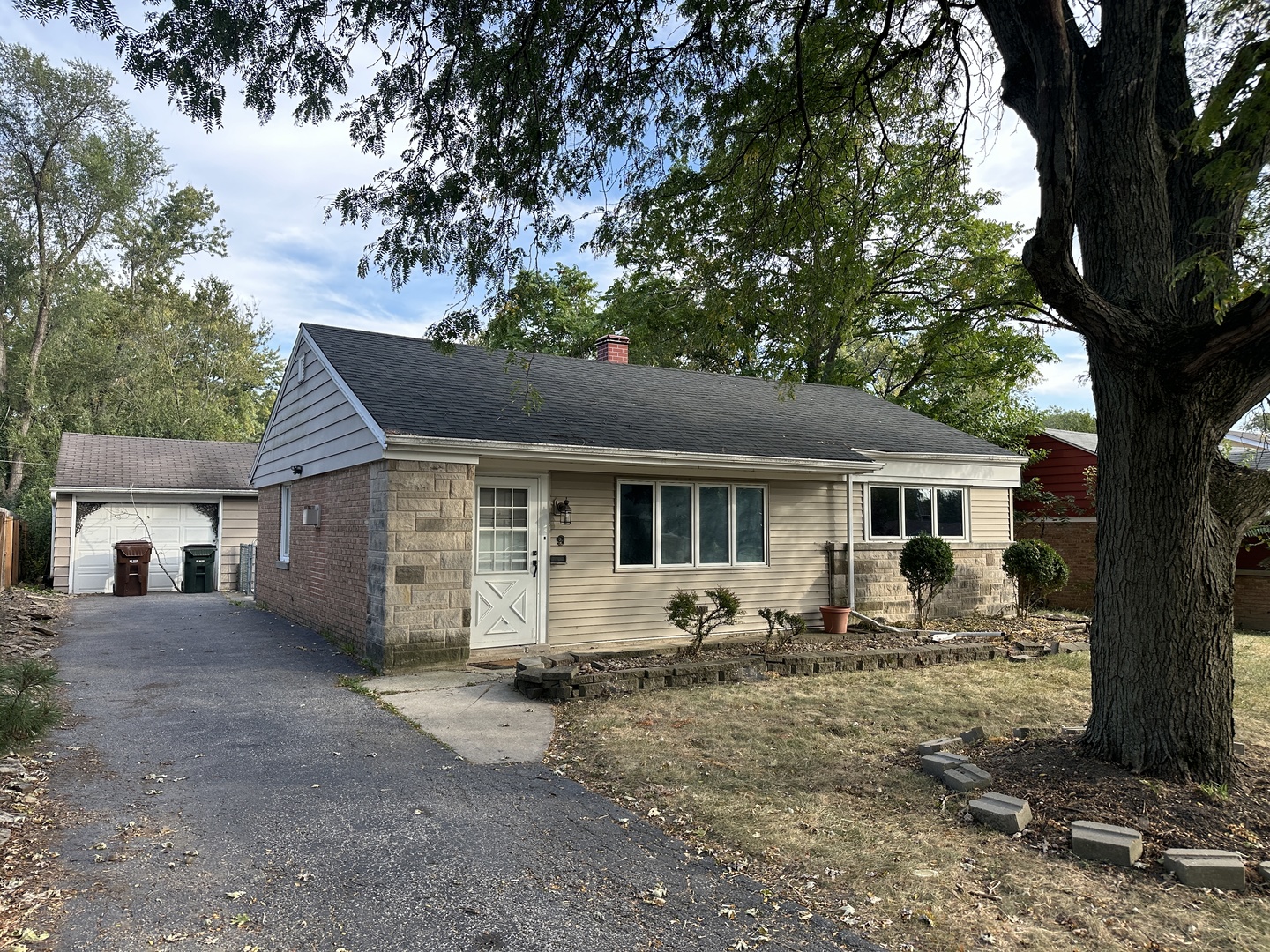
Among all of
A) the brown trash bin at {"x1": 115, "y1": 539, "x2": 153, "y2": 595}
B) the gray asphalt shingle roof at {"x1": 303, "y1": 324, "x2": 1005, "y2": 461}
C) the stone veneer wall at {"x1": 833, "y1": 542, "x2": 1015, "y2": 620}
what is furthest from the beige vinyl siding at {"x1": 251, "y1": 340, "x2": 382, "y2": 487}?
the stone veneer wall at {"x1": 833, "y1": 542, "x2": 1015, "y2": 620}

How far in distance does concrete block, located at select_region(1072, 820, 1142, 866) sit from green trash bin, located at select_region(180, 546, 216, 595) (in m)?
19.4

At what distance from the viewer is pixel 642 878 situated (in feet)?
12.5

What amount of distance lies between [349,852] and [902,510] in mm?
11615

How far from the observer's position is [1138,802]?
453 cm

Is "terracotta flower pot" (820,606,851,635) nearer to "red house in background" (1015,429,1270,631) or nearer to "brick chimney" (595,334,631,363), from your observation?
"brick chimney" (595,334,631,363)

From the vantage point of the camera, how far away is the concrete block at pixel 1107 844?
3.96m

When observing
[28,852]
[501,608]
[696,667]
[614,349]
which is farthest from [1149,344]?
[614,349]

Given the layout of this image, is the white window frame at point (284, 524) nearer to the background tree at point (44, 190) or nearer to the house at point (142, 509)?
the house at point (142, 509)

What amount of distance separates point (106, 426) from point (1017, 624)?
1154 inches

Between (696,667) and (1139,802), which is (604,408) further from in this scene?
(1139,802)

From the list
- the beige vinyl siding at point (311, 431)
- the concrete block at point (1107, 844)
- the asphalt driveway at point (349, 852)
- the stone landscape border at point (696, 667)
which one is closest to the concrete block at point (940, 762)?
the concrete block at point (1107, 844)

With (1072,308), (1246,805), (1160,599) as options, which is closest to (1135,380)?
(1072,308)

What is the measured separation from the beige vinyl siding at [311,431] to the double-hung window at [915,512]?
841cm

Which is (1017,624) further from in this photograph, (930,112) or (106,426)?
(106,426)
